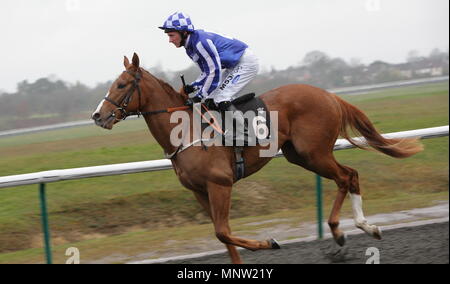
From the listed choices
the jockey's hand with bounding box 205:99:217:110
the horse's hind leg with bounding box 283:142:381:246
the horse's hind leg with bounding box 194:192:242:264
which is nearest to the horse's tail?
the horse's hind leg with bounding box 283:142:381:246

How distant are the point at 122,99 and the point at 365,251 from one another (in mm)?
2179

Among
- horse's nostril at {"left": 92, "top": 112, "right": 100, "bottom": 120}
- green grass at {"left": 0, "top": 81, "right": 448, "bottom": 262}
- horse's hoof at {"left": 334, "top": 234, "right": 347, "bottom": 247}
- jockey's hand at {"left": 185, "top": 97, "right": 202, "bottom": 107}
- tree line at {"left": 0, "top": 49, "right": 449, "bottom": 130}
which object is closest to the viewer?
horse's nostril at {"left": 92, "top": 112, "right": 100, "bottom": 120}

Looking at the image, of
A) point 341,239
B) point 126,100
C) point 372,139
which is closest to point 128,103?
point 126,100

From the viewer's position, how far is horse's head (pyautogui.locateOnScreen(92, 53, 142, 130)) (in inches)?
175

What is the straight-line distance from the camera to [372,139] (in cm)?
559

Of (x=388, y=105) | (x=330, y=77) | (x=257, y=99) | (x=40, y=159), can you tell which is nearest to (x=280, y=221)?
(x=257, y=99)

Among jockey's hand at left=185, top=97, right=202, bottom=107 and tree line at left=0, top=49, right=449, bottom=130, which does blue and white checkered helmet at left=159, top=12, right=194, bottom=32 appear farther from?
tree line at left=0, top=49, right=449, bottom=130

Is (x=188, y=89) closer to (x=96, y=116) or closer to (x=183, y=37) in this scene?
(x=183, y=37)

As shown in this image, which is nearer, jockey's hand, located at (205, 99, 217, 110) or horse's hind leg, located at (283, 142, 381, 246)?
jockey's hand, located at (205, 99, 217, 110)

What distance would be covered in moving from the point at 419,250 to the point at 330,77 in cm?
1249

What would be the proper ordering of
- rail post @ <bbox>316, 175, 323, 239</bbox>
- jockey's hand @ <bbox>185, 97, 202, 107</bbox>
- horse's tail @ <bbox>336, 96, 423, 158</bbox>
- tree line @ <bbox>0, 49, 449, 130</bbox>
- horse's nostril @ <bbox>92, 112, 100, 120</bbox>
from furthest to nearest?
tree line @ <bbox>0, 49, 449, 130</bbox> < rail post @ <bbox>316, 175, 323, 239</bbox> < horse's tail @ <bbox>336, 96, 423, 158</bbox> < jockey's hand @ <bbox>185, 97, 202, 107</bbox> < horse's nostril @ <bbox>92, 112, 100, 120</bbox>

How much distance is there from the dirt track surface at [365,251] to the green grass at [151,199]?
72cm

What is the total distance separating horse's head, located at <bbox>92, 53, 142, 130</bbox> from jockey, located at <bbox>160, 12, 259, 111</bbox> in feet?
1.22
